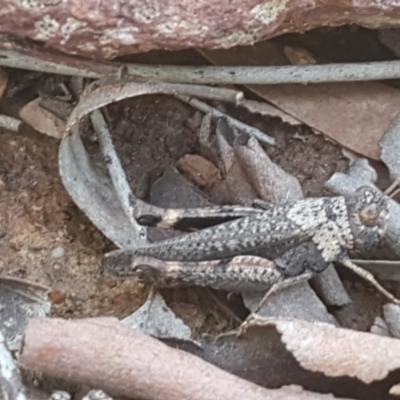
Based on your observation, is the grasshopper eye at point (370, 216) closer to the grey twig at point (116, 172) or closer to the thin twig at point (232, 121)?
the thin twig at point (232, 121)

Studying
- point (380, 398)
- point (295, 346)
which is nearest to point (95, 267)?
point (295, 346)

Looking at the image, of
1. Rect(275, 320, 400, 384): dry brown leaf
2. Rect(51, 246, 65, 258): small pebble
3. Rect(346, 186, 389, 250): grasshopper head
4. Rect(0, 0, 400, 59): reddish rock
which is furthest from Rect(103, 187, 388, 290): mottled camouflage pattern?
Rect(0, 0, 400, 59): reddish rock

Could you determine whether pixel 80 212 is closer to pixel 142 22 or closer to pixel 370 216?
pixel 142 22

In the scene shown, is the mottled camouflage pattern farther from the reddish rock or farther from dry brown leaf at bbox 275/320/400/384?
the reddish rock

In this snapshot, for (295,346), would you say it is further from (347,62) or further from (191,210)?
(347,62)

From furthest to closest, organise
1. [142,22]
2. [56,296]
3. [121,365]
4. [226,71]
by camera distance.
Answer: [226,71] → [56,296] → [142,22] → [121,365]

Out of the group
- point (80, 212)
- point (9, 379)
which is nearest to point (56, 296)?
point (80, 212)
